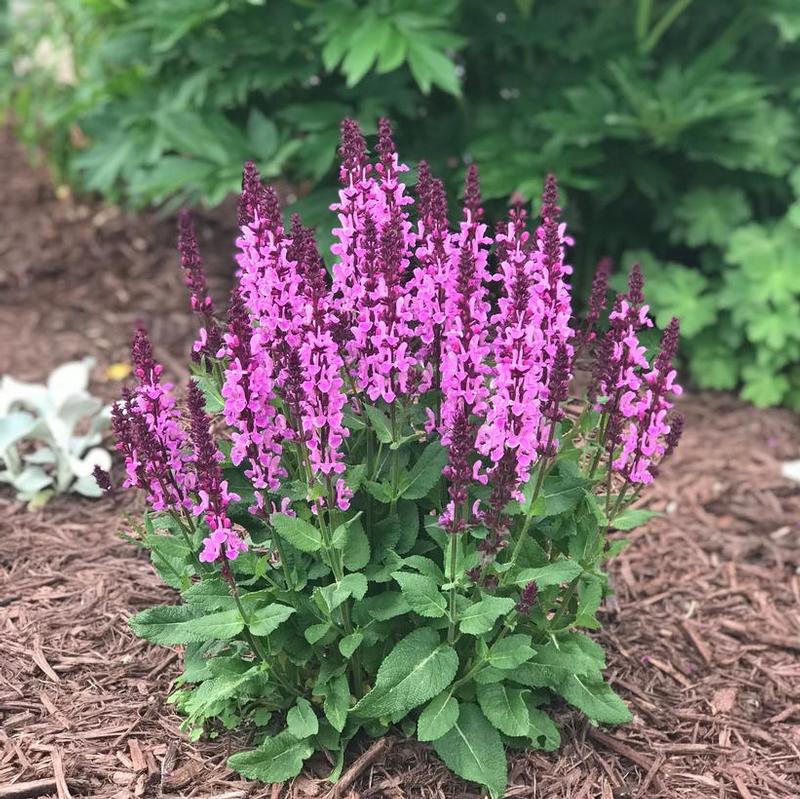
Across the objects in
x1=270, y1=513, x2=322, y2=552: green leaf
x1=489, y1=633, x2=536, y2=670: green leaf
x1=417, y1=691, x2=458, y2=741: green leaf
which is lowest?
x1=417, y1=691, x2=458, y2=741: green leaf

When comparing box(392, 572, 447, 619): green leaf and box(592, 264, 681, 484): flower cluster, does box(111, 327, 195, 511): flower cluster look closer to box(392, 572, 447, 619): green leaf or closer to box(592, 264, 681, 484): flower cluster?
box(392, 572, 447, 619): green leaf

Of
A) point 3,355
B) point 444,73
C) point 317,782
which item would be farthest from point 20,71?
point 317,782

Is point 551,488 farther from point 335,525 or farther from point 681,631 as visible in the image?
point 681,631

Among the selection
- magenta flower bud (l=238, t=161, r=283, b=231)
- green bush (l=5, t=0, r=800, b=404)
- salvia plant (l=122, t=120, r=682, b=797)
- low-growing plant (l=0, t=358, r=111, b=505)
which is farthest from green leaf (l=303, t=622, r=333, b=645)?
green bush (l=5, t=0, r=800, b=404)

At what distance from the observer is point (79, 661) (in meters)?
2.63

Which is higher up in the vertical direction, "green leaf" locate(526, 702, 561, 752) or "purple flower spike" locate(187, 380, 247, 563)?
"purple flower spike" locate(187, 380, 247, 563)

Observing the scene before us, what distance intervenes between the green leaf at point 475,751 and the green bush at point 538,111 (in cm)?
245

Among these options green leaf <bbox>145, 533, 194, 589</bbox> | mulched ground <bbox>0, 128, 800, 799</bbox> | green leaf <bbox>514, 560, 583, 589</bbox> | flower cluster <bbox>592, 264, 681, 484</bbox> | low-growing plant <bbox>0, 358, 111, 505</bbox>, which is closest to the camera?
flower cluster <bbox>592, 264, 681, 484</bbox>

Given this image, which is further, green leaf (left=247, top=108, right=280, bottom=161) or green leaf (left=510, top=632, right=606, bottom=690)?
green leaf (left=247, top=108, right=280, bottom=161)

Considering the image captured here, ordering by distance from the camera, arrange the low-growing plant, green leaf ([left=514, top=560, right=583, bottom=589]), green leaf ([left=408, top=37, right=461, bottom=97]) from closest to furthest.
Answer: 1. green leaf ([left=514, top=560, right=583, bottom=589])
2. the low-growing plant
3. green leaf ([left=408, top=37, right=461, bottom=97])

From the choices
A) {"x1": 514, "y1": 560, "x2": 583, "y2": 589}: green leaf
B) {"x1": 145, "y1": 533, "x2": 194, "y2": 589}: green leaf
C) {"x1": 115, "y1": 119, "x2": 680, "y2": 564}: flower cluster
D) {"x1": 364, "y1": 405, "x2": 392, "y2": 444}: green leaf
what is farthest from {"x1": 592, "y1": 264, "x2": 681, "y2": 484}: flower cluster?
{"x1": 145, "y1": 533, "x2": 194, "y2": 589}: green leaf

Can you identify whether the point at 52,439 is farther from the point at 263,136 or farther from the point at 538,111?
the point at 538,111

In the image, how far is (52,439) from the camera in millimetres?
3402

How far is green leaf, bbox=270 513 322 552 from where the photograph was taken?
206 centimetres
